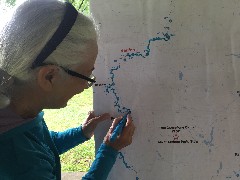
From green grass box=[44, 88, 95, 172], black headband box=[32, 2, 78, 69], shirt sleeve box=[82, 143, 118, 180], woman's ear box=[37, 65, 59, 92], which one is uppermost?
black headband box=[32, 2, 78, 69]

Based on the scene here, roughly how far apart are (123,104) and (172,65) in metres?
0.21

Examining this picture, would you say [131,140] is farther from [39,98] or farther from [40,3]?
[40,3]

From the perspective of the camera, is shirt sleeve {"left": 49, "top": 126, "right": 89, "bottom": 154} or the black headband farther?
shirt sleeve {"left": 49, "top": 126, "right": 89, "bottom": 154}

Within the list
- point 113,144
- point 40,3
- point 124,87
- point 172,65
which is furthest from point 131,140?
point 40,3

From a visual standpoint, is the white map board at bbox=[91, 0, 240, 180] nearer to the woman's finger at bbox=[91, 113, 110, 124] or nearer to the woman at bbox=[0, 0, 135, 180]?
the woman's finger at bbox=[91, 113, 110, 124]

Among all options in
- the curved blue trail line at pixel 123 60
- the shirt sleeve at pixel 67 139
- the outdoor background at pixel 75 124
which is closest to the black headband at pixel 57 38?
the curved blue trail line at pixel 123 60

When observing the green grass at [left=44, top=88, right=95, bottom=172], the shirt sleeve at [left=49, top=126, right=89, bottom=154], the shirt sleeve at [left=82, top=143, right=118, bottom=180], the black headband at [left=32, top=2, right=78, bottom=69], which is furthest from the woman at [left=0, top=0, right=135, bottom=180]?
the green grass at [left=44, top=88, right=95, bottom=172]

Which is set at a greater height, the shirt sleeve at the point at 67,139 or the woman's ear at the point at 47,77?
the woman's ear at the point at 47,77

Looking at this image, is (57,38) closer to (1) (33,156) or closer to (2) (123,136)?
(1) (33,156)

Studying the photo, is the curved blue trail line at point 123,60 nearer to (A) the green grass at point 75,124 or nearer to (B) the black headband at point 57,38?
(B) the black headband at point 57,38

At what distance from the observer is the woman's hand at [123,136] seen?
113 centimetres

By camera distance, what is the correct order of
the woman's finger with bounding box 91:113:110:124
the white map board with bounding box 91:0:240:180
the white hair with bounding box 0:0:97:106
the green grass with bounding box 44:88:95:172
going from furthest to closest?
the green grass with bounding box 44:88:95:172
the woman's finger with bounding box 91:113:110:124
the white map board with bounding box 91:0:240:180
the white hair with bounding box 0:0:97:106

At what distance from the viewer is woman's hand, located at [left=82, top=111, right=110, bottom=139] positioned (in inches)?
47.3

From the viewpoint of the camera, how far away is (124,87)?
1.17m
